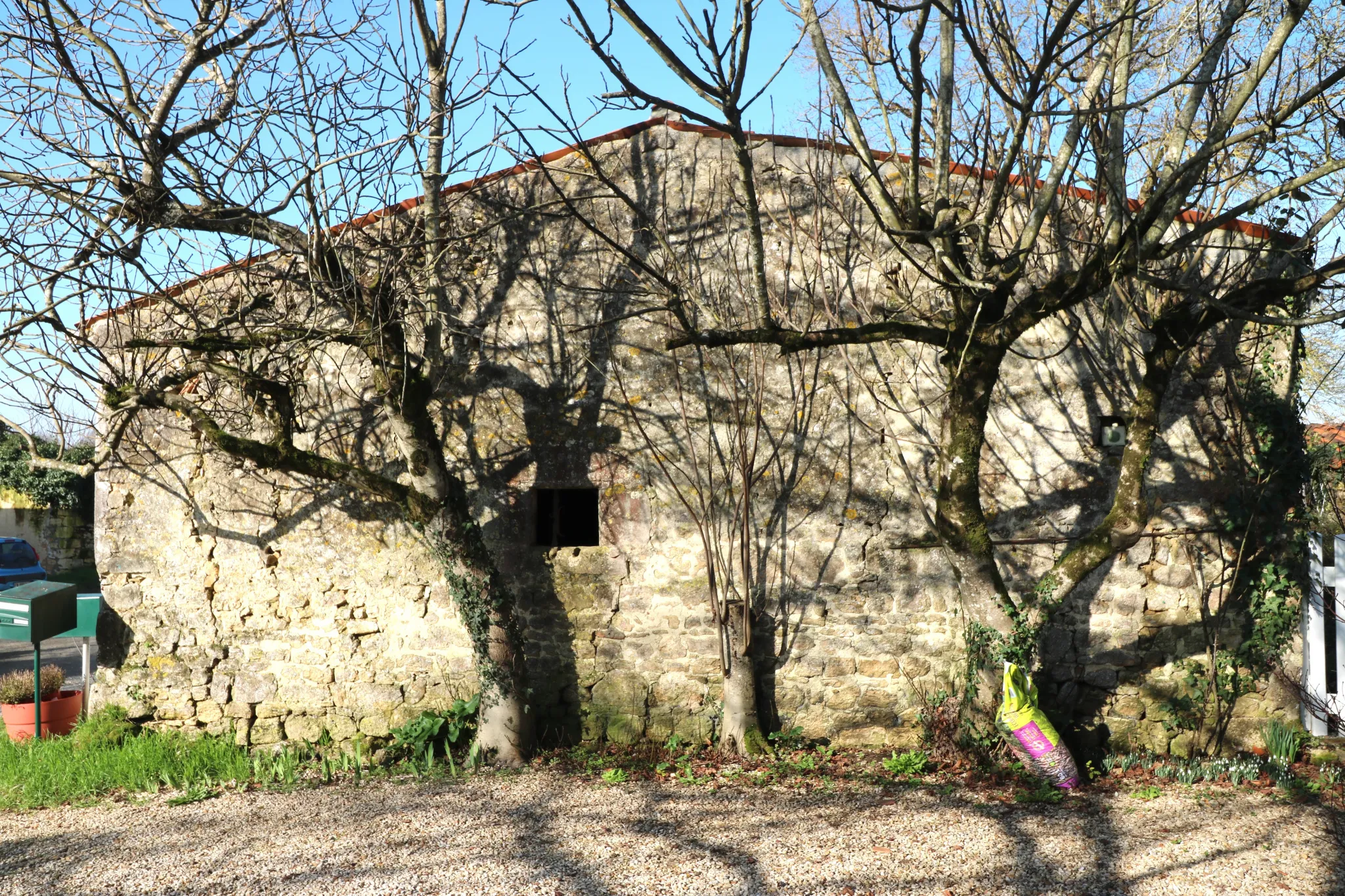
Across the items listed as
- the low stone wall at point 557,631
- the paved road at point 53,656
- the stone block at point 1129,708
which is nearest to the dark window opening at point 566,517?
the low stone wall at point 557,631

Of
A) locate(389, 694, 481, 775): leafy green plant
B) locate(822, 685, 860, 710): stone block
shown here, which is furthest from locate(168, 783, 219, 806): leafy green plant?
locate(822, 685, 860, 710): stone block

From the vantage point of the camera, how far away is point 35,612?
19.1 ft

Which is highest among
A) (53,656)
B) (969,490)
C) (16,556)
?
(969,490)

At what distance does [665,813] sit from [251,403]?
3.61 metres

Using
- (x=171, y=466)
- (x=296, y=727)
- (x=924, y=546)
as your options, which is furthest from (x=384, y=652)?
(x=924, y=546)

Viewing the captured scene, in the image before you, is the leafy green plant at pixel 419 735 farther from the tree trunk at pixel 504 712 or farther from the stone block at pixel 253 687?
the stone block at pixel 253 687

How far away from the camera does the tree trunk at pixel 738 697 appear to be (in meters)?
5.52

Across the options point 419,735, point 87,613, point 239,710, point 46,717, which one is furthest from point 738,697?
point 46,717

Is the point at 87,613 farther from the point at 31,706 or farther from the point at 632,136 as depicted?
the point at 632,136

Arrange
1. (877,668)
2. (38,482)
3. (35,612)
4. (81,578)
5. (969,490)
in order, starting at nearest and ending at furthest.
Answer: (969,490) < (877,668) < (35,612) < (38,482) < (81,578)

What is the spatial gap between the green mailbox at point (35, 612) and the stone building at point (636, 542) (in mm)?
287

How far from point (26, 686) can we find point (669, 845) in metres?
4.84

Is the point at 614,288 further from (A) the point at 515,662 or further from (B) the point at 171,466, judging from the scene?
(B) the point at 171,466

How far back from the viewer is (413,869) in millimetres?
3971
